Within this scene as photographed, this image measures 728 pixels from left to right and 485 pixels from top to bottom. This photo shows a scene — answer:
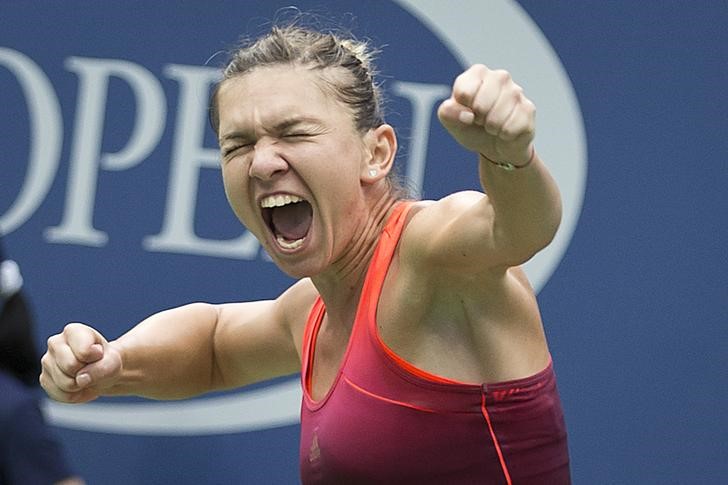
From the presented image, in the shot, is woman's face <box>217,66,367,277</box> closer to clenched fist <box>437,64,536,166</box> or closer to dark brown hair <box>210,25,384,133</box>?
dark brown hair <box>210,25,384,133</box>

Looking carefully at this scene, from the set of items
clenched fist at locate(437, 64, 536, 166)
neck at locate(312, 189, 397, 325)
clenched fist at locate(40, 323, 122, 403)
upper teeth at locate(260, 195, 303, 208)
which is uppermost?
clenched fist at locate(437, 64, 536, 166)

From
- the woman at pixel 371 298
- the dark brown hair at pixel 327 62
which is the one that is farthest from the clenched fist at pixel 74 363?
the dark brown hair at pixel 327 62

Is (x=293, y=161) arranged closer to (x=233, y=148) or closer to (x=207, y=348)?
(x=233, y=148)

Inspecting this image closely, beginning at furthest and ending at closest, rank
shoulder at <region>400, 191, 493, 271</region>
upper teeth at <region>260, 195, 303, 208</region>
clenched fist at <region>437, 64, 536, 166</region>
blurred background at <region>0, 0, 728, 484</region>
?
blurred background at <region>0, 0, 728, 484</region> < upper teeth at <region>260, 195, 303, 208</region> < shoulder at <region>400, 191, 493, 271</region> < clenched fist at <region>437, 64, 536, 166</region>

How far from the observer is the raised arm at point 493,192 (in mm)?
1571

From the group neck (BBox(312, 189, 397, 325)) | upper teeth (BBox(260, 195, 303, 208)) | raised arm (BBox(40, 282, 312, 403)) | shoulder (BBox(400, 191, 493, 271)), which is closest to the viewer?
shoulder (BBox(400, 191, 493, 271))

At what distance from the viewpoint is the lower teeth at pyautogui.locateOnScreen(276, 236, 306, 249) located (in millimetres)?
2105

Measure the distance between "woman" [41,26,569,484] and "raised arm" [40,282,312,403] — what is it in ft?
0.47

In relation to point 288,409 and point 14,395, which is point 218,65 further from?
point 14,395

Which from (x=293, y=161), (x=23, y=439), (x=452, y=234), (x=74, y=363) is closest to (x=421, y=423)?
(x=452, y=234)

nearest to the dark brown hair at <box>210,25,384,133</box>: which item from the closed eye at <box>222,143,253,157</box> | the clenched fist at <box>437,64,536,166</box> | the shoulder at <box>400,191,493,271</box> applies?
the closed eye at <box>222,143,253,157</box>

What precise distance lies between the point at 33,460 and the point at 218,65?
1411mm

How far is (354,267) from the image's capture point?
2160mm

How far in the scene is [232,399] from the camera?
11.0ft
